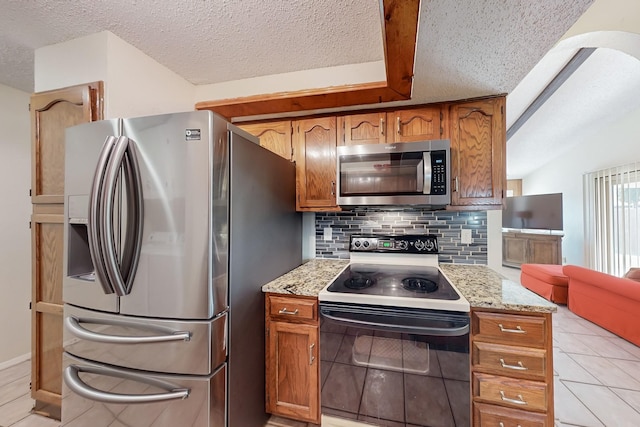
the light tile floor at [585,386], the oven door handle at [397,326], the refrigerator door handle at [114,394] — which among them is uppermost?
the oven door handle at [397,326]

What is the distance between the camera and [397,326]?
1.30 metres

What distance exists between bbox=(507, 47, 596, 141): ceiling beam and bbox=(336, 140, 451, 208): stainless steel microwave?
2324 mm

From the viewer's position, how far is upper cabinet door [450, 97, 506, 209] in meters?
1.69

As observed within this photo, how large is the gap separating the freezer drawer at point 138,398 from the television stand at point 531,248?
691 cm

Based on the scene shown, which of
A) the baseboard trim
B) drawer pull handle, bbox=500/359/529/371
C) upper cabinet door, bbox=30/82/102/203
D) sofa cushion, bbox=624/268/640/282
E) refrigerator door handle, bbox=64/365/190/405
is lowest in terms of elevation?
the baseboard trim

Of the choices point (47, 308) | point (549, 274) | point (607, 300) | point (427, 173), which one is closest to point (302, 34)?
point (427, 173)

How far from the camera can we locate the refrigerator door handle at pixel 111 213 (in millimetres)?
1106

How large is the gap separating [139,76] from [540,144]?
6943mm

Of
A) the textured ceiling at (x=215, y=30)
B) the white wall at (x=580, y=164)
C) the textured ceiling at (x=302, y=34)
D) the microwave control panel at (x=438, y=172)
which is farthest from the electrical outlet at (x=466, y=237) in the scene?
the white wall at (x=580, y=164)

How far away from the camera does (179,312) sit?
1.12 meters

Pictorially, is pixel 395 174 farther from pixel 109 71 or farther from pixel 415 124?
pixel 109 71

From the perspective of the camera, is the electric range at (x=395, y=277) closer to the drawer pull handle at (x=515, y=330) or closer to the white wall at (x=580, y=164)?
the drawer pull handle at (x=515, y=330)

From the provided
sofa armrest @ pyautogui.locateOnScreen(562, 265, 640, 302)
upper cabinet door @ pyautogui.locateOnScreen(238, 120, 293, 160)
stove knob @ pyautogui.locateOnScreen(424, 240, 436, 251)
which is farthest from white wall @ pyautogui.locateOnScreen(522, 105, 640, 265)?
upper cabinet door @ pyautogui.locateOnScreen(238, 120, 293, 160)

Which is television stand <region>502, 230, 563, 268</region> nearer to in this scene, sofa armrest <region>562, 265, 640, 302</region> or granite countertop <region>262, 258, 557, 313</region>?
sofa armrest <region>562, 265, 640, 302</region>
